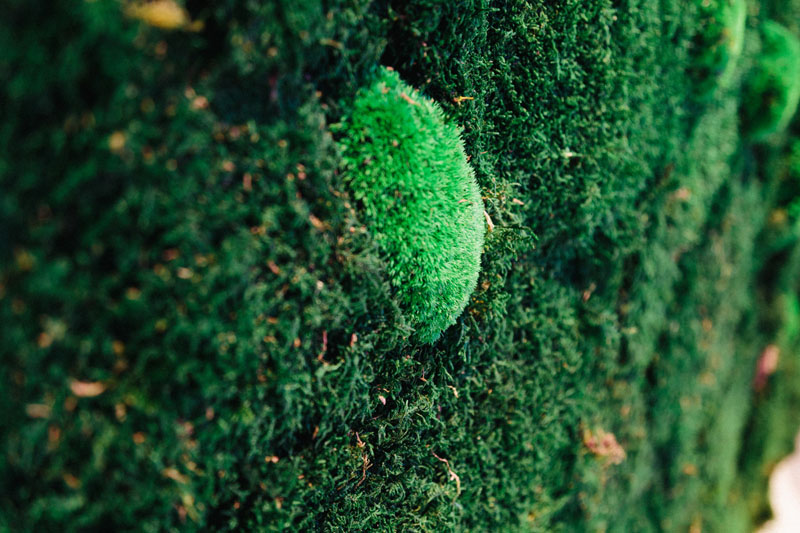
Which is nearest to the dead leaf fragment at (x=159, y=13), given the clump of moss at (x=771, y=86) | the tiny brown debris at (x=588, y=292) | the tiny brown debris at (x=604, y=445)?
the tiny brown debris at (x=588, y=292)

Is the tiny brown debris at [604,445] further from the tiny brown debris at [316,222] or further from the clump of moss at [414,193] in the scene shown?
the tiny brown debris at [316,222]

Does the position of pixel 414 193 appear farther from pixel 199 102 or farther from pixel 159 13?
pixel 159 13

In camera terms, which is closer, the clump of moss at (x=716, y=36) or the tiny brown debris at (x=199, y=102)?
the tiny brown debris at (x=199, y=102)

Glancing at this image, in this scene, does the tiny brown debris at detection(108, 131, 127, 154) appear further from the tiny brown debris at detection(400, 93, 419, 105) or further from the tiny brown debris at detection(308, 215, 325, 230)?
the tiny brown debris at detection(400, 93, 419, 105)

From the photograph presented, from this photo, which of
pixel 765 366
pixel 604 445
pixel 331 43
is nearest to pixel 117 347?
pixel 331 43

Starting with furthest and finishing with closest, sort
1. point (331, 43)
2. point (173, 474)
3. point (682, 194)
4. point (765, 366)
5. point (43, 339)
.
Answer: point (765, 366) → point (682, 194) → point (331, 43) → point (173, 474) → point (43, 339)

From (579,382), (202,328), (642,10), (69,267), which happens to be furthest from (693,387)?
(69,267)
